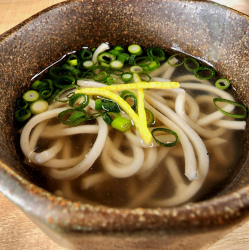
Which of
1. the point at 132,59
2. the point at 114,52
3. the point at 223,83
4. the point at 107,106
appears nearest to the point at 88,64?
the point at 114,52

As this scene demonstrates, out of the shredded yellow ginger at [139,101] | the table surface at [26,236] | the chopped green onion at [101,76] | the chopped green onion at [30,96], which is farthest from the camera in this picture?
the chopped green onion at [101,76]

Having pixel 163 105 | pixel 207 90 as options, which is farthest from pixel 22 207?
pixel 207 90

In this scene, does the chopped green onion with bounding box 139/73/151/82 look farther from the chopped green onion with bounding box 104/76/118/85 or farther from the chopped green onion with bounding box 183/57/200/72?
the chopped green onion with bounding box 183/57/200/72

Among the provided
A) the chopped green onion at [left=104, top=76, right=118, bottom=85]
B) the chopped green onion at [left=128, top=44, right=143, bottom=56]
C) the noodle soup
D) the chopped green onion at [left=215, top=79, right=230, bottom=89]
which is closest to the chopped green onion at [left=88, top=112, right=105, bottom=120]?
the noodle soup

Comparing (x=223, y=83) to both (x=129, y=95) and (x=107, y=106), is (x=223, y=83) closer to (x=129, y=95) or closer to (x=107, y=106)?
(x=129, y=95)

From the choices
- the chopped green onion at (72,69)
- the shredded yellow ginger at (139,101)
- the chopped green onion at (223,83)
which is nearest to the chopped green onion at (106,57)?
the chopped green onion at (72,69)

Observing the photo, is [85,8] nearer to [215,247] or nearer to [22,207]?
[22,207]

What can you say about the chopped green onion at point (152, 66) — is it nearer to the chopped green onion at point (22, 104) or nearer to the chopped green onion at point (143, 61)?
the chopped green onion at point (143, 61)
